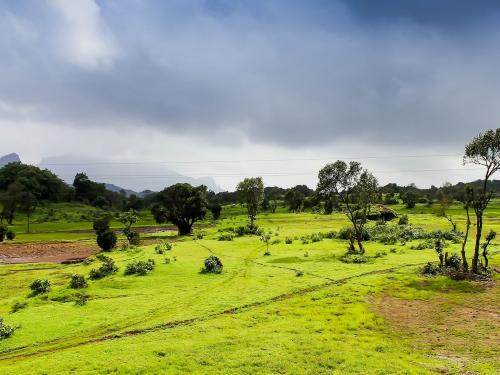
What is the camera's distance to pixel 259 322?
84.7 ft

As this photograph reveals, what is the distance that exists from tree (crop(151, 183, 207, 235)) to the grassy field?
41840 mm

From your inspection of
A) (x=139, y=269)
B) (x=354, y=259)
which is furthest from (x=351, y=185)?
(x=139, y=269)

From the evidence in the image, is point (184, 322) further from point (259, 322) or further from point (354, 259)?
point (354, 259)

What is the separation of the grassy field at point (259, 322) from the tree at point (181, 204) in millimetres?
41840

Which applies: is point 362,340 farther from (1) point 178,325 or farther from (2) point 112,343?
(2) point 112,343

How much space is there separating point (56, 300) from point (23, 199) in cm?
10917

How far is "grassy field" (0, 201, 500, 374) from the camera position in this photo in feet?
63.6

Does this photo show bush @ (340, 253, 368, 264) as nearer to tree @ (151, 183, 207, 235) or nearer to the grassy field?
the grassy field

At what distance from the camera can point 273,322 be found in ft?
84.6

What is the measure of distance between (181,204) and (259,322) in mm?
62773

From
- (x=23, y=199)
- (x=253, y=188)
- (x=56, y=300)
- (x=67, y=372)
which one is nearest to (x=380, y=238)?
(x=253, y=188)

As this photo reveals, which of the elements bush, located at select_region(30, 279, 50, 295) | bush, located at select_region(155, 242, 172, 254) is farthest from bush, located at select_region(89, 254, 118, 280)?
bush, located at select_region(155, 242, 172, 254)

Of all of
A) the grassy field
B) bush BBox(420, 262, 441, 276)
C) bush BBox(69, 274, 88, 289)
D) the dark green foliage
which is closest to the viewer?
the grassy field

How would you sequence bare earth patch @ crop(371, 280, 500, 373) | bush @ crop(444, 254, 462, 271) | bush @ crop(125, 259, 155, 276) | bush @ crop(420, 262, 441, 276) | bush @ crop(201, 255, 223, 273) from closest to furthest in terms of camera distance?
bare earth patch @ crop(371, 280, 500, 373), bush @ crop(420, 262, 441, 276), bush @ crop(444, 254, 462, 271), bush @ crop(125, 259, 155, 276), bush @ crop(201, 255, 223, 273)
